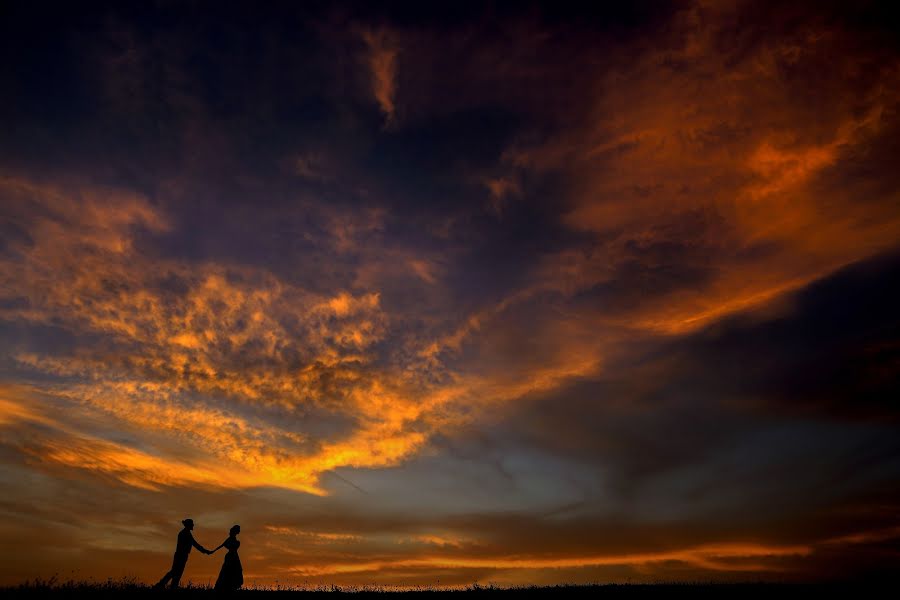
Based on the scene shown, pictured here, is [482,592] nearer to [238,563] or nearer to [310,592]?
[310,592]

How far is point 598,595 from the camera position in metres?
23.9

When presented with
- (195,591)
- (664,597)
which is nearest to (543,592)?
(664,597)

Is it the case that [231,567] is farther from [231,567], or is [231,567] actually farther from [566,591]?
[566,591]

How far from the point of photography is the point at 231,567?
22.1 metres

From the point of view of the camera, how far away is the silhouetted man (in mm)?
21984

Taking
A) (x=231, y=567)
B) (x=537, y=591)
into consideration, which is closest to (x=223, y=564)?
(x=231, y=567)

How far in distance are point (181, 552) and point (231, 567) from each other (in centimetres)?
216

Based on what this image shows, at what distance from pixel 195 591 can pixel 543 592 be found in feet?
47.9

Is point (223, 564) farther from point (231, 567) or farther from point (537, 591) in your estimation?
point (537, 591)

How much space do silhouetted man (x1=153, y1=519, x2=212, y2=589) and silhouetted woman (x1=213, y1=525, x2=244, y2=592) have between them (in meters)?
1.06

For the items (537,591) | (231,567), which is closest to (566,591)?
(537,591)

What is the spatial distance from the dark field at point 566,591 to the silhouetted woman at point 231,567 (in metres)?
0.48

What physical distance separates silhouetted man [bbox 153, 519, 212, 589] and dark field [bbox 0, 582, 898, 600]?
0.58m

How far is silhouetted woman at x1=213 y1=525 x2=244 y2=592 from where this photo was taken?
21.9m
